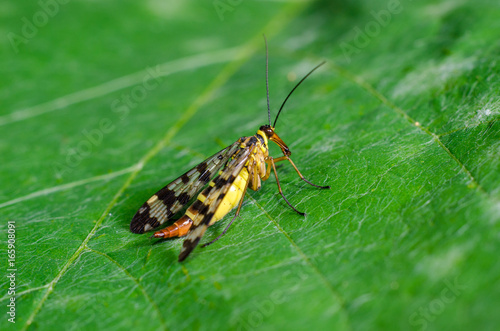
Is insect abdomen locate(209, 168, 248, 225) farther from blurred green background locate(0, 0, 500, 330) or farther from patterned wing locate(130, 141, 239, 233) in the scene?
patterned wing locate(130, 141, 239, 233)

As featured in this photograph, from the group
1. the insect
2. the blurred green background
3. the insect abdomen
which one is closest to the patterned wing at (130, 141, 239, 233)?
the insect

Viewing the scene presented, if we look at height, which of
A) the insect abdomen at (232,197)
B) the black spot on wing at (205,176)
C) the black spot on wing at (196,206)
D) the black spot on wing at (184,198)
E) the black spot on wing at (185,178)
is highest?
the black spot on wing at (185,178)

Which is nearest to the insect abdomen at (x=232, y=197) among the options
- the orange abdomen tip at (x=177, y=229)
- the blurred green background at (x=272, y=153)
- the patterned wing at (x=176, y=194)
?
the blurred green background at (x=272, y=153)

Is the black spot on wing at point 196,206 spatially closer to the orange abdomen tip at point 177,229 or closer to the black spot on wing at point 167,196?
the orange abdomen tip at point 177,229

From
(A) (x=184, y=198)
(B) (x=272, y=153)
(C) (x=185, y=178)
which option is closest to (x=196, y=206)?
(A) (x=184, y=198)

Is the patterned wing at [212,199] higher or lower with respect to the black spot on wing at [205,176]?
lower

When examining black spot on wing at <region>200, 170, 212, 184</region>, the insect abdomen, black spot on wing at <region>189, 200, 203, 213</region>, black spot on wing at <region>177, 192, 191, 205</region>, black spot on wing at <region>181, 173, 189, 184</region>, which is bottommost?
the insect abdomen

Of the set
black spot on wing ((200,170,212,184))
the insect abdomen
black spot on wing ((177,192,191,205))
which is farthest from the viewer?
black spot on wing ((200,170,212,184))
